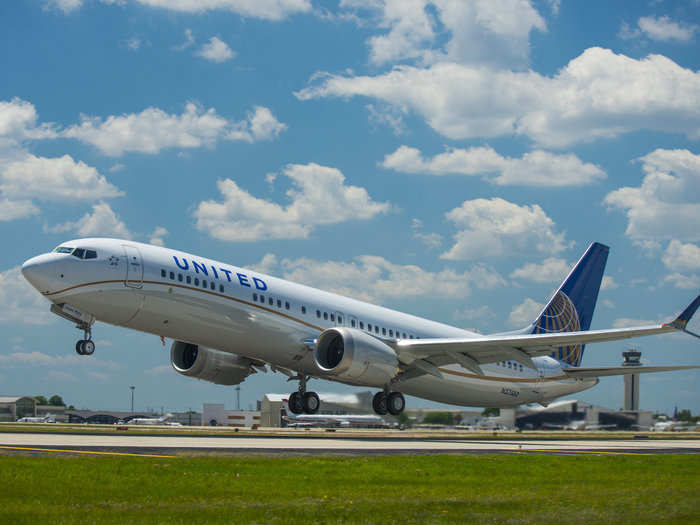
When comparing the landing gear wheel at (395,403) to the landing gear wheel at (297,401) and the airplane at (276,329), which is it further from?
Result: the landing gear wheel at (297,401)

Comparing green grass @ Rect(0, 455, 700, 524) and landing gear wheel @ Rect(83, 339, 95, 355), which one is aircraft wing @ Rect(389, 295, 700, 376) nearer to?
landing gear wheel @ Rect(83, 339, 95, 355)

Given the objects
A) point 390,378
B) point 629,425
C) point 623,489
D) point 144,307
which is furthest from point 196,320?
point 629,425

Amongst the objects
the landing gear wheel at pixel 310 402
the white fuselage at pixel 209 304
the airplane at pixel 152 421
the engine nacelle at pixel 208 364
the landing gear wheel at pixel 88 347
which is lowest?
the airplane at pixel 152 421

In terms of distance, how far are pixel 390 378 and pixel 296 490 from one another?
20.0 meters

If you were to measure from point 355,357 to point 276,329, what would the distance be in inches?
137

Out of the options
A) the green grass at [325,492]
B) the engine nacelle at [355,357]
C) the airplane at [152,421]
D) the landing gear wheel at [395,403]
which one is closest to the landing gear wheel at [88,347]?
the engine nacelle at [355,357]

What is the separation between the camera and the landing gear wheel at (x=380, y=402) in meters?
32.8

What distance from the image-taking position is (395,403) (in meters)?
32.8

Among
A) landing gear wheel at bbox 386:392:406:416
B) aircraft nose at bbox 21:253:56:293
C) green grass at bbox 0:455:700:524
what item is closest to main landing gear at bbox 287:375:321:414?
landing gear wheel at bbox 386:392:406:416

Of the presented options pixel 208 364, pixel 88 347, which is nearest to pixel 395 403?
pixel 208 364

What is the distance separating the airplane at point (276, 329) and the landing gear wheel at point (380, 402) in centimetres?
6

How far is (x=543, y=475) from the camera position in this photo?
14.7m

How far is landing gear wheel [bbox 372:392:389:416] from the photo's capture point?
108 feet

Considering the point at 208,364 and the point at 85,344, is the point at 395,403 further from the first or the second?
the point at 85,344
